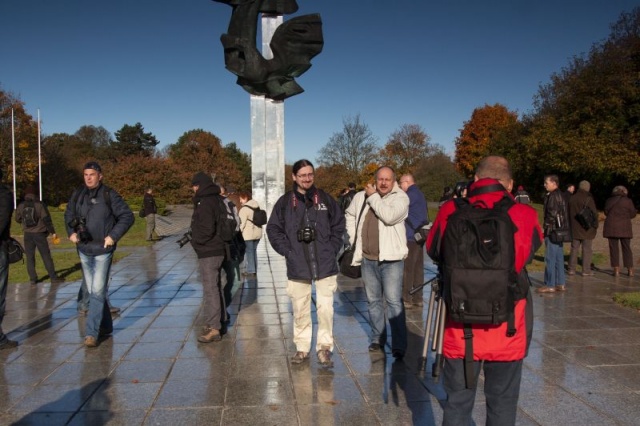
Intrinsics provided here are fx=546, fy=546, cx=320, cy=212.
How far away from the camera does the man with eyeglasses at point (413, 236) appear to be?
23.6 feet

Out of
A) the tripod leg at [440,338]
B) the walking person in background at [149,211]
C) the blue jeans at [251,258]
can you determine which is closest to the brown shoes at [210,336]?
the tripod leg at [440,338]

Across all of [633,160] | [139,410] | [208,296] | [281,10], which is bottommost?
[139,410]

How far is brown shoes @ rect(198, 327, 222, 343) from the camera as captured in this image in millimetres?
5930

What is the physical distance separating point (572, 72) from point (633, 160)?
9.41 metres

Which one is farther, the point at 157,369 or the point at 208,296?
the point at 208,296

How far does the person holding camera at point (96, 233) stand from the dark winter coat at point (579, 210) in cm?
816

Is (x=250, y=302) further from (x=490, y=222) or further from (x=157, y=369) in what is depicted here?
(x=490, y=222)

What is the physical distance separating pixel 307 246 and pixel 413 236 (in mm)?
2856

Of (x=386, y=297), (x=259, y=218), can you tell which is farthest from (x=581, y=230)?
(x=386, y=297)

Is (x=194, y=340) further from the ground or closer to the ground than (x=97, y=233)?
closer to the ground

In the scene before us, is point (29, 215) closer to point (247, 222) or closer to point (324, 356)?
point (247, 222)

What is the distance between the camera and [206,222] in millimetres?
6035

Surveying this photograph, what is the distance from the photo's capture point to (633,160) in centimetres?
2756

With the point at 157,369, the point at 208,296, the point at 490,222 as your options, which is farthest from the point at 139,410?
the point at 490,222
